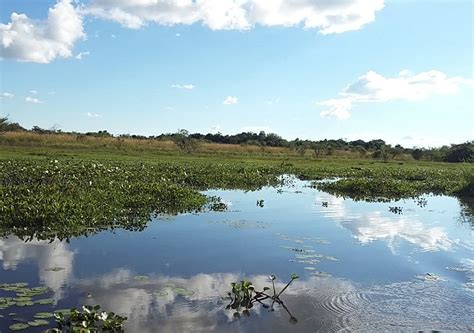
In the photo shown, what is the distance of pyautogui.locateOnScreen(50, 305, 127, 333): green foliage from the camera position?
6371mm

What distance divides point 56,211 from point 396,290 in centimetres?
900

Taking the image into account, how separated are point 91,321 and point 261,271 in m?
4.40

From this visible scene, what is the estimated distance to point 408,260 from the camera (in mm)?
11719

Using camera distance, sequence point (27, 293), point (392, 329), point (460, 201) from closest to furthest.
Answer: point (392, 329) → point (27, 293) → point (460, 201)

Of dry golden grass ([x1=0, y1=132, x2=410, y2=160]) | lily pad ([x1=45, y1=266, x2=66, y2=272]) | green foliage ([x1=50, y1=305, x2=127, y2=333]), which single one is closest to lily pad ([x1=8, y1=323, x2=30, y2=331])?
green foliage ([x1=50, y1=305, x2=127, y2=333])

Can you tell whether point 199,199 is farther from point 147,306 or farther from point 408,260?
point 147,306

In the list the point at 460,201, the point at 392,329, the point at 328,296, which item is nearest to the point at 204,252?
the point at 328,296

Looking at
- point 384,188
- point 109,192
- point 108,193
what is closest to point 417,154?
point 384,188

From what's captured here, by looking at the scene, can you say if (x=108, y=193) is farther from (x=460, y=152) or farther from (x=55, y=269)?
(x=460, y=152)

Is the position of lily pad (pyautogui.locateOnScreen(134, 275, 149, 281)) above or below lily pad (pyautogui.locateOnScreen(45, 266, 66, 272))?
below

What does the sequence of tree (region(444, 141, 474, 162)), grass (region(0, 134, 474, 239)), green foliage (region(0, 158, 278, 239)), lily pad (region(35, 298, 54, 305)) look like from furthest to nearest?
tree (region(444, 141, 474, 162))
grass (region(0, 134, 474, 239))
green foliage (region(0, 158, 278, 239))
lily pad (region(35, 298, 54, 305))

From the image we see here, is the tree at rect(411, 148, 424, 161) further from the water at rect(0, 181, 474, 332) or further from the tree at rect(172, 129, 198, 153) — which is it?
the water at rect(0, 181, 474, 332)

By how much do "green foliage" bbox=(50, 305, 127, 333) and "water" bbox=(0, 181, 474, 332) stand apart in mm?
241

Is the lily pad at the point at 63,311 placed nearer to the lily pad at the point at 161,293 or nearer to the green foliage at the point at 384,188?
the lily pad at the point at 161,293
